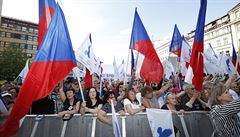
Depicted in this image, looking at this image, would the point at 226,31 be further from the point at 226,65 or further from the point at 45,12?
the point at 45,12

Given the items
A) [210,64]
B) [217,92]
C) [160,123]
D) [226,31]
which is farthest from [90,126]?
[226,31]

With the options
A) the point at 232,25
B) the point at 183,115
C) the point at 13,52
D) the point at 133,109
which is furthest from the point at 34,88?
the point at 232,25

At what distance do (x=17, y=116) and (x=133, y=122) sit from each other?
218cm

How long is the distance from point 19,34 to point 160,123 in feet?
218

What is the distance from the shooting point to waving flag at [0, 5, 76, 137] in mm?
3211

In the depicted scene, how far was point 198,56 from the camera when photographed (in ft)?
16.6

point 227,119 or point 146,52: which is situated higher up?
point 146,52

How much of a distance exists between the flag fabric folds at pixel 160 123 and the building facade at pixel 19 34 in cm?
6120

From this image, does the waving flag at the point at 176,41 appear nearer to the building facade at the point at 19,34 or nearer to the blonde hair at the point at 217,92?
the blonde hair at the point at 217,92

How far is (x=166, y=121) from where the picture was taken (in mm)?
3895

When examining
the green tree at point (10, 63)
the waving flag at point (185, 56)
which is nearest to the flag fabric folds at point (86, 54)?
the waving flag at point (185, 56)

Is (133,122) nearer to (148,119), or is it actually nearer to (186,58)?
(148,119)

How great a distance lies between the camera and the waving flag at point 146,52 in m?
5.97

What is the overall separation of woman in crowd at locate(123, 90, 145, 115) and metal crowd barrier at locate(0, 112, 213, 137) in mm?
104
